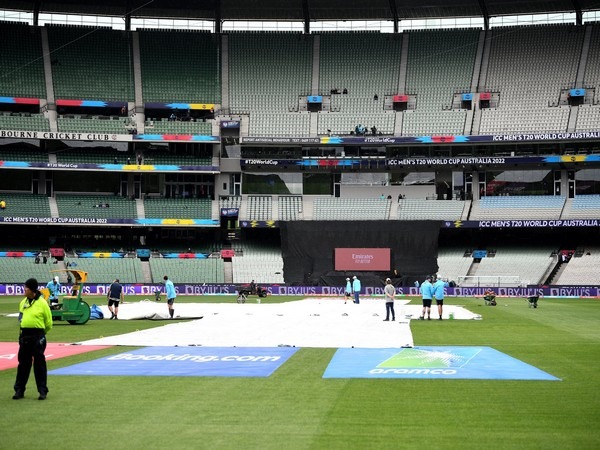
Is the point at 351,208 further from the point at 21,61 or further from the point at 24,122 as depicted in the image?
the point at 21,61

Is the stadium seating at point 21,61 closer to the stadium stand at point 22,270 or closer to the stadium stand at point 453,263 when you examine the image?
the stadium stand at point 22,270

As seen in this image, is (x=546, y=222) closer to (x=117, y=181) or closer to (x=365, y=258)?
(x=365, y=258)

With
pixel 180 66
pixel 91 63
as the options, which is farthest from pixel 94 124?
pixel 180 66

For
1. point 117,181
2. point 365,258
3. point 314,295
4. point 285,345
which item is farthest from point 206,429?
point 117,181

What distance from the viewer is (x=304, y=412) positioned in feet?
34.2

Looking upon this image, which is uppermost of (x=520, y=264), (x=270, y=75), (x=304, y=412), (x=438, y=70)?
(x=438, y=70)

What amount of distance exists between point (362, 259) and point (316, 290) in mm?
5368

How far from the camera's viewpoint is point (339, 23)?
6781cm

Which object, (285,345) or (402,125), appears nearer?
(285,345)

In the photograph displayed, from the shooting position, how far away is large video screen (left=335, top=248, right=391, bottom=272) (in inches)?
2341

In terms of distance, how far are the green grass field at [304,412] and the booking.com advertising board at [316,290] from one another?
40.0m

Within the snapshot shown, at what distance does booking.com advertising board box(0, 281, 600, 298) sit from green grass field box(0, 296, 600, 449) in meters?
40.0

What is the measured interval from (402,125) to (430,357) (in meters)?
49.8

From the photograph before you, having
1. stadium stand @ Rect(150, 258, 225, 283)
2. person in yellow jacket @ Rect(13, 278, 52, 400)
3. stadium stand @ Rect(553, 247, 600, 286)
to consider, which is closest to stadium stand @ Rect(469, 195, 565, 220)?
stadium stand @ Rect(553, 247, 600, 286)
